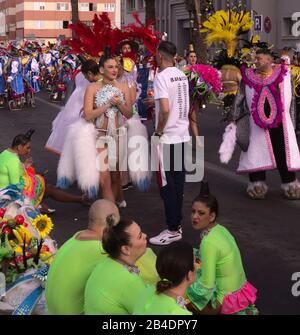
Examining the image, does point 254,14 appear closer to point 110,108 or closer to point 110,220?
point 110,108

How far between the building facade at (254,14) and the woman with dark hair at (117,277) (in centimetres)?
1860

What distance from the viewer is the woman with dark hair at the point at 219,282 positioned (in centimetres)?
475

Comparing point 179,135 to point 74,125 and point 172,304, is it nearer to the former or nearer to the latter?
point 74,125

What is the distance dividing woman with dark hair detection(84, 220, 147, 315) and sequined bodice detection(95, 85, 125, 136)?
3.76 m

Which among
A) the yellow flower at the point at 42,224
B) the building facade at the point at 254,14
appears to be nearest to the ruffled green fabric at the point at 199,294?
the yellow flower at the point at 42,224

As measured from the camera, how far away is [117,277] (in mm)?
3934

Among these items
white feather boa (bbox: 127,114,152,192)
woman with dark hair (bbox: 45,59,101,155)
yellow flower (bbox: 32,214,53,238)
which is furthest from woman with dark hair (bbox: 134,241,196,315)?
woman with dark hair (bbox: 45,59,101,155)

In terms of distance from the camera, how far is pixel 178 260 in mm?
3689

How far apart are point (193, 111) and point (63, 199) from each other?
181 inches

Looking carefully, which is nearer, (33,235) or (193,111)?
(33,235)

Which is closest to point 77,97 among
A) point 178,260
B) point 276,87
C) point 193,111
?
point 276,87

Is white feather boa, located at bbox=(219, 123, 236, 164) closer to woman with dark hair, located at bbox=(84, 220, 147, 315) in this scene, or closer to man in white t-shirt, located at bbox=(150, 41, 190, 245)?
man in white t-shirt, located at bbox=(150, 41, 190, 245)

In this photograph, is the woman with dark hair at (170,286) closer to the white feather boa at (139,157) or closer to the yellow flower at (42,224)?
the yellow flower at (42,224)

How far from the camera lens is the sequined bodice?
7.79 meters
